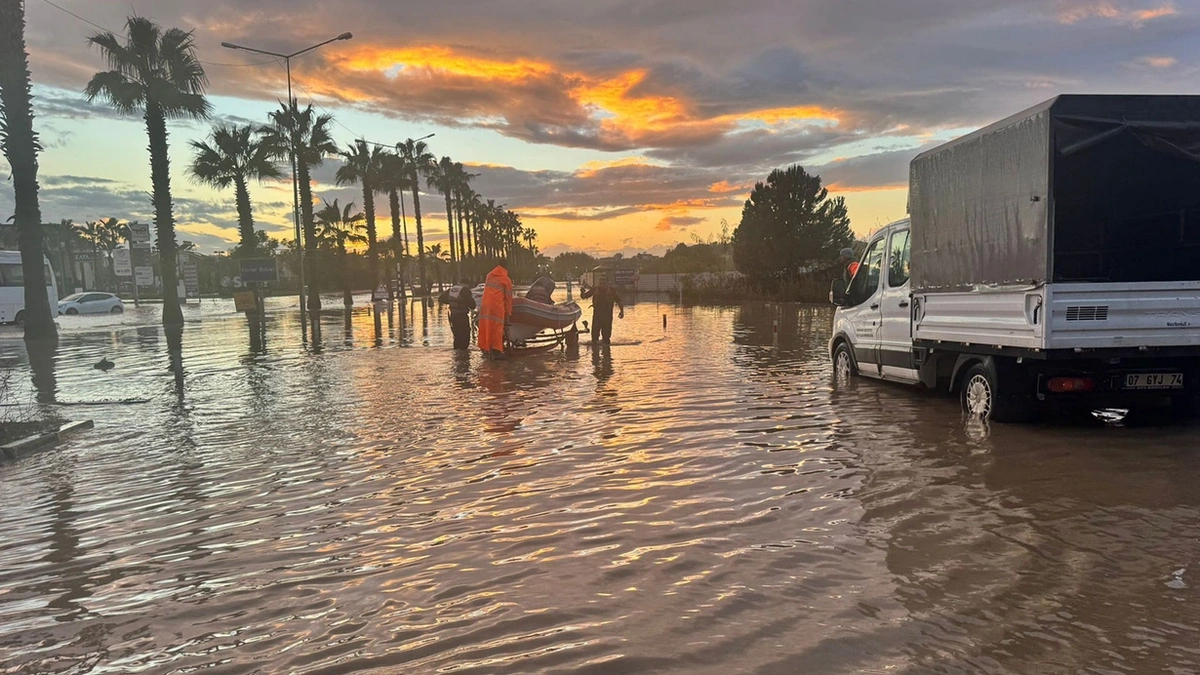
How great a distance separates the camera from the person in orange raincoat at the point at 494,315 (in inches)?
594

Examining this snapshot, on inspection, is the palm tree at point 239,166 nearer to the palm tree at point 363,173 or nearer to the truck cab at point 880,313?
the palm tree at point 363,173

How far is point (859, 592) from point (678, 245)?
126 m

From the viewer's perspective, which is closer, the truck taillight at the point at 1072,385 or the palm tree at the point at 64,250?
the truck taillight at the point at 1072,385

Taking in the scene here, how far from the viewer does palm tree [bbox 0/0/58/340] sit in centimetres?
2209

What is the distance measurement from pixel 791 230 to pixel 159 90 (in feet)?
108

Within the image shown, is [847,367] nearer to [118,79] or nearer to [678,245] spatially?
[118,79]

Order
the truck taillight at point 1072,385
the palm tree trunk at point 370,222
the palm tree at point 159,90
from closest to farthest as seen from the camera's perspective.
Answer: the truck taillight at point 1072,385 < the palm tree at point 159,90 < the palm tree trunk at point 370,222

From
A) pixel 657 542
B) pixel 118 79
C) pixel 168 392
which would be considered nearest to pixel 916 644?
pixel 657 542

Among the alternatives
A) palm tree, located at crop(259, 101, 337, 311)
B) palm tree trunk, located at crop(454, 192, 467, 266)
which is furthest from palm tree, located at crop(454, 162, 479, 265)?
palm tree, located at crop(259, 101, 337, 311)

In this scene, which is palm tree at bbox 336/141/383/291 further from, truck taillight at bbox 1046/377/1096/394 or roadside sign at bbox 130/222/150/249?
truck taillight at bbox 1046/377/1096/394

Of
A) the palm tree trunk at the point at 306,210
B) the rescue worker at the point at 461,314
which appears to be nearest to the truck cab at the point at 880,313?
the rescue worker at the point at 461,314

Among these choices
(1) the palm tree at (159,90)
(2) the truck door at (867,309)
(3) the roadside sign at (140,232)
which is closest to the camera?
(2) the truck door at (867,309)

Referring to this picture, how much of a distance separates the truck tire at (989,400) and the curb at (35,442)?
10.0 meters

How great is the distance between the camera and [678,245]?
128125mm
